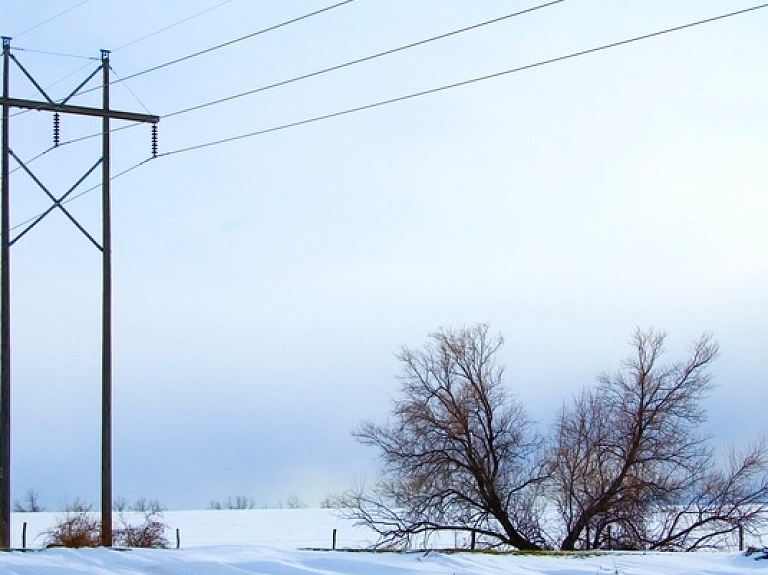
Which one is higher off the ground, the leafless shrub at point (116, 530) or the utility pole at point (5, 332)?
the utility pole at point (5, 332)

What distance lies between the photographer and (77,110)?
23.9 m

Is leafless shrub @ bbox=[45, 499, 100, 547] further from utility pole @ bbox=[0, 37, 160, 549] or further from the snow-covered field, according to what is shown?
the snow-covered field

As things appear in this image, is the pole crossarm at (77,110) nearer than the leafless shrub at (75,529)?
Yes

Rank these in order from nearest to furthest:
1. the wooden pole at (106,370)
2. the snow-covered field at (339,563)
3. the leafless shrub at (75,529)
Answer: the snow-covered field at (339,563) < the wooden pole at (106,370) < the leafless shrub at (75,529)

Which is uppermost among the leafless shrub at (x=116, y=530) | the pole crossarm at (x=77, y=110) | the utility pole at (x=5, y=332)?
the pole crossarm at (x=77, y=110)

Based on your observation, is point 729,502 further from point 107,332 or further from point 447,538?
point 107,332

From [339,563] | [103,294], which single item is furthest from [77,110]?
[339,563]

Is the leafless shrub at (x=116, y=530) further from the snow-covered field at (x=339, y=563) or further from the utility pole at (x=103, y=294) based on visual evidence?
the snow-covered field at (x=339, y=563)

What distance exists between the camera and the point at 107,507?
2281 cm

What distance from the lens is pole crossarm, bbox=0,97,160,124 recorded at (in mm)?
23469

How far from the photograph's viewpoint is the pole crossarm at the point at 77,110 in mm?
23469

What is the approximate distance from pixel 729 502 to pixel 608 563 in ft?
75.0

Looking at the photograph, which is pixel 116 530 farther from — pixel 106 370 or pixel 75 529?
pixel 106 370

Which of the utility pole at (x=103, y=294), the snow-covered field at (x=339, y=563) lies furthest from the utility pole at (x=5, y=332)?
the snow-covered field at (x=339, y=563)
